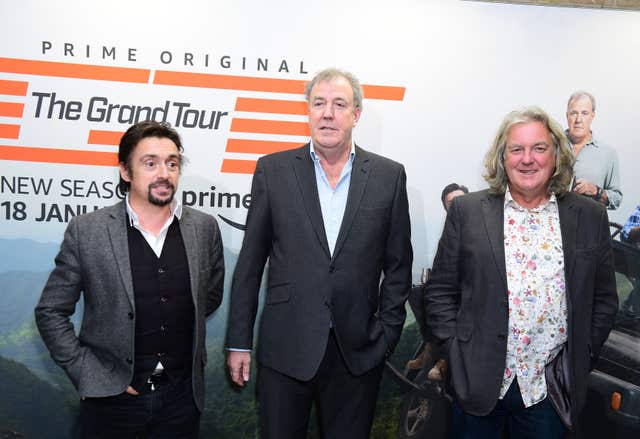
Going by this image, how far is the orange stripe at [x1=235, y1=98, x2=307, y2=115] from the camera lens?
2.89 meters

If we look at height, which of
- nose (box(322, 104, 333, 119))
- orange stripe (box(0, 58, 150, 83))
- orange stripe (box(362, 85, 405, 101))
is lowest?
nose (box(322, 104, 333, 119))

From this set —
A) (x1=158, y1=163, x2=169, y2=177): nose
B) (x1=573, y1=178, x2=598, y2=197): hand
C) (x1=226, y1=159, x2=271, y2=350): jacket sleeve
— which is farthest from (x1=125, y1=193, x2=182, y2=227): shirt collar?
(x1=573, y1=178, x2=598, y2=197): hand

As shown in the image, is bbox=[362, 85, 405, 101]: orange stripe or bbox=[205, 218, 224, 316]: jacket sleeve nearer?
bbox=[205, 218, 224, 316]: jacket sleeve

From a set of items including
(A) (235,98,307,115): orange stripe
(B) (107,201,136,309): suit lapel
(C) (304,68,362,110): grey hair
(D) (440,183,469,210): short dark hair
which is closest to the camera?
(B) (107,201,136,309): suit lapel

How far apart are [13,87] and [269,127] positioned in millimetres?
1235

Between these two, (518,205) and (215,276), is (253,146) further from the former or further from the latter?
(518,205)

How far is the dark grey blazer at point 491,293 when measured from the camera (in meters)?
2.10

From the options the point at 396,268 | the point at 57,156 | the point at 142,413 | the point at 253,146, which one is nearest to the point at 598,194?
the point at 396,268

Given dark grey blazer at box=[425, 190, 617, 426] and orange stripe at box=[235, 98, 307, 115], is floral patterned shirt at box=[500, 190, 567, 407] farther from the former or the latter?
A: orange stripe at box=[235, 98, 307, 115]

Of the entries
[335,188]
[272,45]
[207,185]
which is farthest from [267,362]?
[272,45]

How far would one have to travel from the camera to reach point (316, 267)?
2.15 metres

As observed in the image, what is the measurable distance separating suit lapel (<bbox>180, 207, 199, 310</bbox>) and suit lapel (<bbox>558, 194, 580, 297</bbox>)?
4.48 feet

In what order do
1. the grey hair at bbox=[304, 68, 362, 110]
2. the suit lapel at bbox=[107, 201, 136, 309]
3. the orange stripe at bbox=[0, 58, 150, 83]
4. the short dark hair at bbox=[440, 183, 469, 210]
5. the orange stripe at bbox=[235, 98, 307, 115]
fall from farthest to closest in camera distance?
the short dark hair at bbox=[440, 183, 469, 210]
the orange stripe at bbox=[235, 98, 307, 115]
the orange stripe at bbox=[0, 58, 150, 83]
the grey hair at bbox=[304, 68, 362, 110]
the suit lapel at bbox=[107, 201, 136, 309]

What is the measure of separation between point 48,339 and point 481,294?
1.62m
